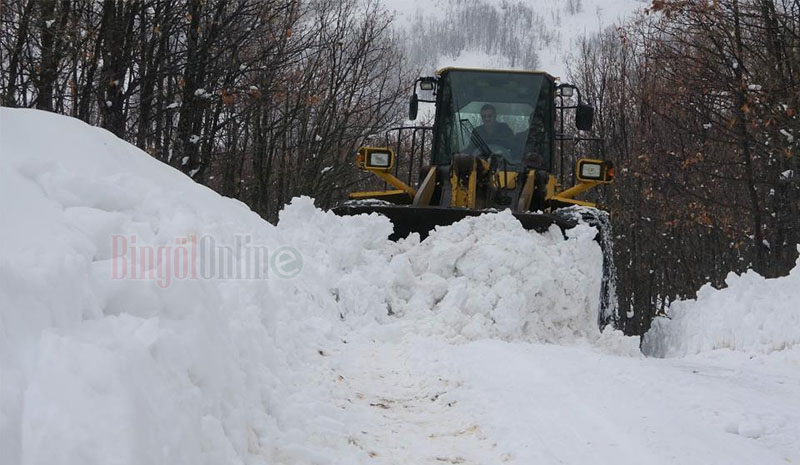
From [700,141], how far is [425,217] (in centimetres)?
1042

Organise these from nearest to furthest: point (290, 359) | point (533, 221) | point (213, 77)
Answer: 1. point (290, 359)
2. point (533, 221)
3. point (213, 77)

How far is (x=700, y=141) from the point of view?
16094 mm

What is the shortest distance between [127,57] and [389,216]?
517 cm

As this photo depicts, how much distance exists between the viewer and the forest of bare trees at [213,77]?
9.45m

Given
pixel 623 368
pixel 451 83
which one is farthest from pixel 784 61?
pixel 623 368

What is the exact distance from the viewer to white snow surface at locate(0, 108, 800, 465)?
212 centimetres

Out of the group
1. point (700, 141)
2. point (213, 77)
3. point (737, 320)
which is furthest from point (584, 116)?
point (700, 141)

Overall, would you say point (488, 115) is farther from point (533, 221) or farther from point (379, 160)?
point (533, 221)

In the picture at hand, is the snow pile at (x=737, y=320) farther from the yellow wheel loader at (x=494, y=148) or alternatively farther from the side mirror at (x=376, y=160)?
the side mirror at (x=376, y=160)

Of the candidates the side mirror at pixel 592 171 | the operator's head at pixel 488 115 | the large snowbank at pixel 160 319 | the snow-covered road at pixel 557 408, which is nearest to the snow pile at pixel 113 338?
the large snowbank at pixel 160 319

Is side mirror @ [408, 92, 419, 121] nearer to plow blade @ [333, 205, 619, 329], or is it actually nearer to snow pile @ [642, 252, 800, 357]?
plow blade @ [333, 205, 619, 329]

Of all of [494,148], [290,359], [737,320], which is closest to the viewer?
[290,359]

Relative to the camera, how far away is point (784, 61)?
36.9 ft

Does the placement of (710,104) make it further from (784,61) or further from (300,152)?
(300,152)
